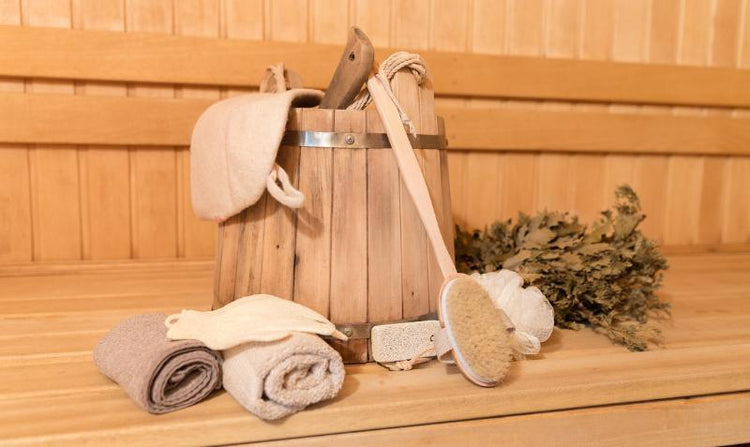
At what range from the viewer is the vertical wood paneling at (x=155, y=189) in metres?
1.75

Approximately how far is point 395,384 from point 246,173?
40 cm

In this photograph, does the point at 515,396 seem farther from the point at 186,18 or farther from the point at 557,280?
the point at 186,18

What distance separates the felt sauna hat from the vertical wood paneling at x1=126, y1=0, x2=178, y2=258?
704 mm

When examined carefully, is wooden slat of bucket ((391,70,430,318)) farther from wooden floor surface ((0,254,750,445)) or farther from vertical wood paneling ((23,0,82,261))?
vertical wood paneling ((23,0,82,261))

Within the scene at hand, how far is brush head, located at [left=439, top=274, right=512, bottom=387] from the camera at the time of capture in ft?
3.16

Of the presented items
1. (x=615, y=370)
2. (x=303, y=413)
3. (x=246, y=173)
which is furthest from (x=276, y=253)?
(x=615, y=370)

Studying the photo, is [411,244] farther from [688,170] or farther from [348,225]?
[688,170]

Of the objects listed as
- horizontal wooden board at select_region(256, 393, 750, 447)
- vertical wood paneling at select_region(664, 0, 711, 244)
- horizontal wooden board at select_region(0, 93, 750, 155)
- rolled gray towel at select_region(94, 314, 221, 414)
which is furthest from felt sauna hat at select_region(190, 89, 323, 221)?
vertical wood paneling at select_region(664, 0, 711, 244)

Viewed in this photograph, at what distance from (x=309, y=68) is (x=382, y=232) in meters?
0.91

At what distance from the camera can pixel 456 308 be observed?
38.2 inches

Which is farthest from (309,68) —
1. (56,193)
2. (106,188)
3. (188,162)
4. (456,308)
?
(456,308)

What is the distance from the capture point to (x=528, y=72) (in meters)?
1.99

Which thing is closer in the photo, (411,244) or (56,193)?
(411,244)

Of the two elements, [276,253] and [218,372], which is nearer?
[218,372]
